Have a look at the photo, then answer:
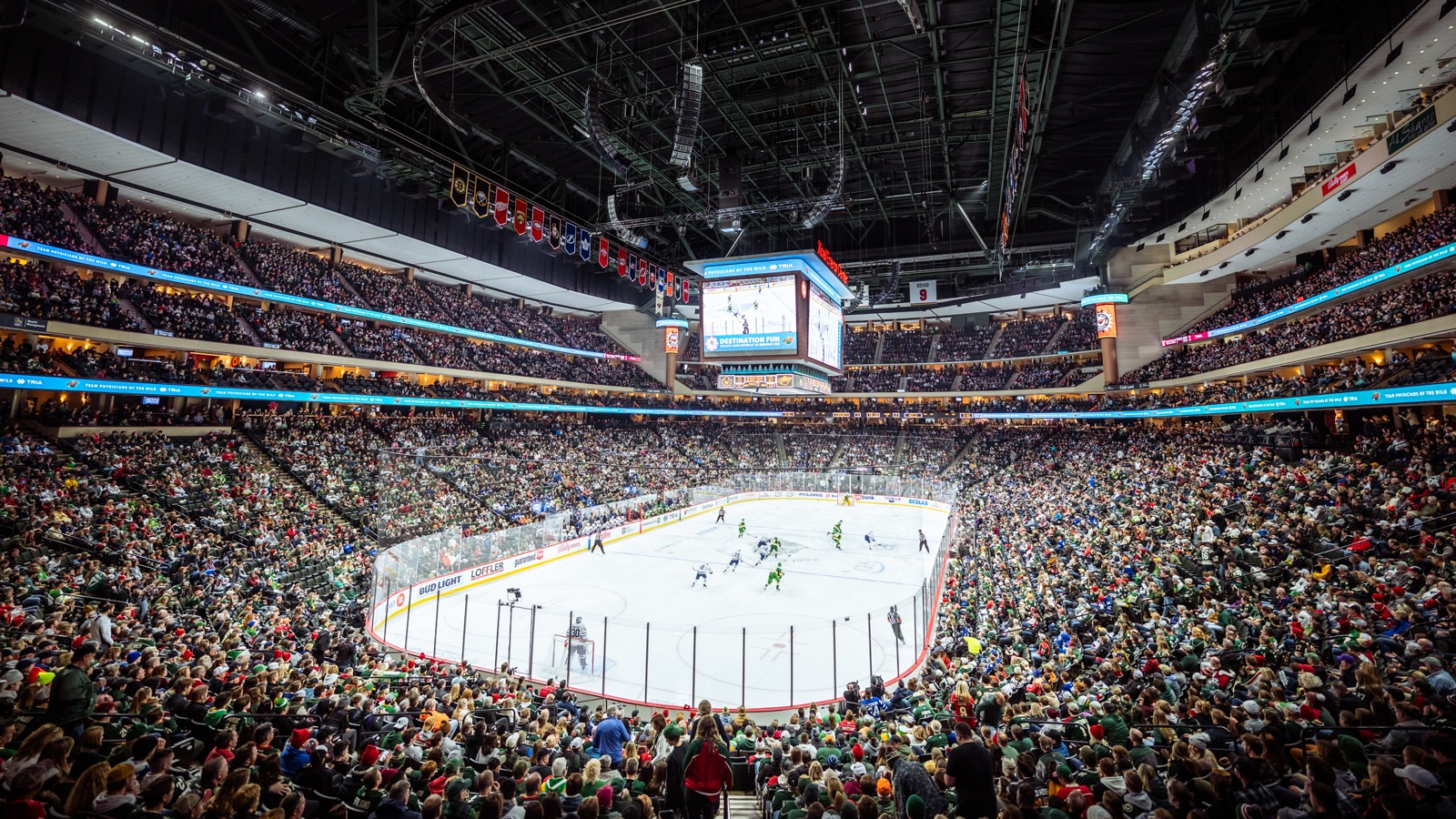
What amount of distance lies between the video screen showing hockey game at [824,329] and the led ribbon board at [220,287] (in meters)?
25.6

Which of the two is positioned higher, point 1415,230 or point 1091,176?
point 1091,176

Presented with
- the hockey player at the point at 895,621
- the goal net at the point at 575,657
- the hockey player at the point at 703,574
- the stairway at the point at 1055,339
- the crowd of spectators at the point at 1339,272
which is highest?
the stairway at the point at 1055,339

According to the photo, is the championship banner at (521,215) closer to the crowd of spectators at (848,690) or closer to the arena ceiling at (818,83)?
the arena ceiling at (818,83)

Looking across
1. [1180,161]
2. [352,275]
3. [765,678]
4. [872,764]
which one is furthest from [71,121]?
[1180,161]

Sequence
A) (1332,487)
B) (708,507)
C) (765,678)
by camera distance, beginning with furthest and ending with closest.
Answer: (708,507) < (1332,487) < (765,678)

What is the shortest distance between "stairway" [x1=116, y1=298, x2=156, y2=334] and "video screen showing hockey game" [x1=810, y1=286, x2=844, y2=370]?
85.7 ft

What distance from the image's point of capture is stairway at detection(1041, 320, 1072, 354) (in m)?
45.8

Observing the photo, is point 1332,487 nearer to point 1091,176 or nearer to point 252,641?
point 1091,176

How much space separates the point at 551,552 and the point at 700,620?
30.9 ft

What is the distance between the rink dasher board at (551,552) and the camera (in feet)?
55.3

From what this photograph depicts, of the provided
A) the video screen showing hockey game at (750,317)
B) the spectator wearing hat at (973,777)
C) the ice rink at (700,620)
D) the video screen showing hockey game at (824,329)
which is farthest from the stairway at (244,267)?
the spectator wearing hat at (973,777)

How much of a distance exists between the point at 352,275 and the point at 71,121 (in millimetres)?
16813

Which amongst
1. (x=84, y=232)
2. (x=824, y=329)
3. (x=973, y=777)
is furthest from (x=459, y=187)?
(x=973, y=777)

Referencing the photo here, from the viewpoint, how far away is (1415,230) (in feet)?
59.9
